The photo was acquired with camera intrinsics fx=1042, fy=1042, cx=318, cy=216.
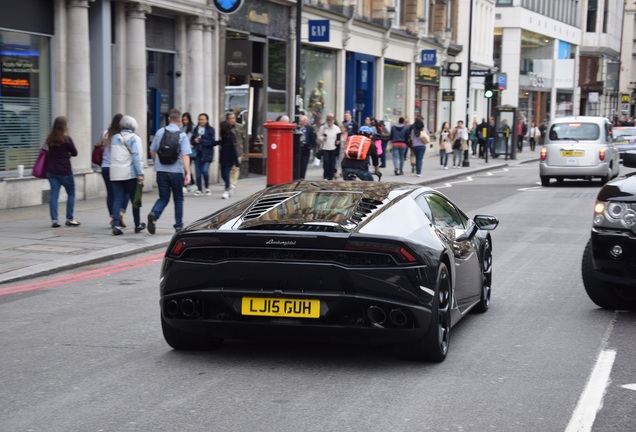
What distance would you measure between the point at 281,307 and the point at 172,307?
82 cm

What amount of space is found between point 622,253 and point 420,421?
368 cm

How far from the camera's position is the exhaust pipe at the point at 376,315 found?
6.56 metres

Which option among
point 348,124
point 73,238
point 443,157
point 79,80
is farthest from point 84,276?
point 443,157

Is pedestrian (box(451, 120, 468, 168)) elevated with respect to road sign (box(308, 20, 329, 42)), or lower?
lower

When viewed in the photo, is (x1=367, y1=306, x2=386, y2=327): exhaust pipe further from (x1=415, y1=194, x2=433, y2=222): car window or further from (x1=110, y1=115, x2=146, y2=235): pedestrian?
(x1=110, y1=115, x2=146, y2=235): pedestrian

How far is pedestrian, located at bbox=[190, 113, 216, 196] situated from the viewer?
21812mm

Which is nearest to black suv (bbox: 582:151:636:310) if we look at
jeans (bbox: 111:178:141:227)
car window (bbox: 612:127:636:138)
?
jeans (bbox: 111:178:141:227)

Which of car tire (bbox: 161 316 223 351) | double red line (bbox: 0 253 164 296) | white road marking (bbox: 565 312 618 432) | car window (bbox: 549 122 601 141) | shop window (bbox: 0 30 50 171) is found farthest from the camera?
car window (bbox: 549 122 601 141)

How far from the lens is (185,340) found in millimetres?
7211

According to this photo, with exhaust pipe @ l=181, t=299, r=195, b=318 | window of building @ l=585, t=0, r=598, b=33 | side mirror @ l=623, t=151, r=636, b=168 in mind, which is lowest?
exhaust pipe @ l=181, t=299, r=195, b=318

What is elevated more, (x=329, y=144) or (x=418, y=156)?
(x=329, y=144)

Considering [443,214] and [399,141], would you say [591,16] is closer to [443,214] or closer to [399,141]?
[399,141]

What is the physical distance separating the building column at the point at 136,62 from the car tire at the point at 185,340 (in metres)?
15.6

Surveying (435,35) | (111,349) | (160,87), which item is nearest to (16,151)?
(160,87)
